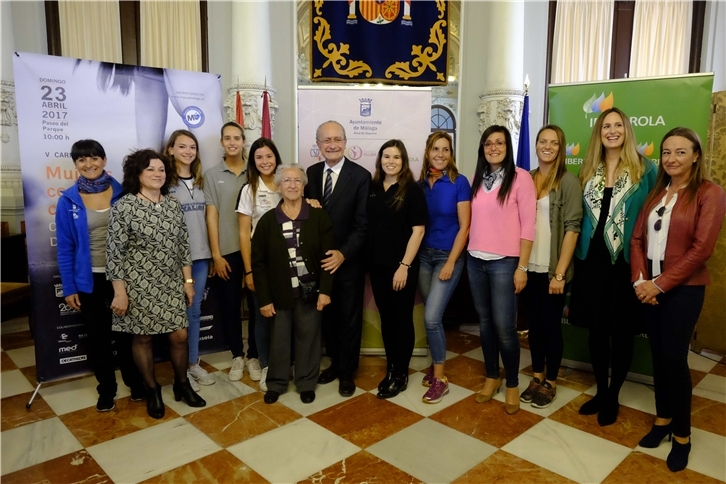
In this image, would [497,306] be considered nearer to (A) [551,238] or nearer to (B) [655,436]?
(A) [551,238]

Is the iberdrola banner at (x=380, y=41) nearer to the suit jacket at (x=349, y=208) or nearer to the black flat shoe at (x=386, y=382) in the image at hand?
the suit jacket at (x=349, y=208)

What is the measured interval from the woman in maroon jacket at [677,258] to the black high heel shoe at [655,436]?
6 centimetres

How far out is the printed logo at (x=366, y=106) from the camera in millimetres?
3631

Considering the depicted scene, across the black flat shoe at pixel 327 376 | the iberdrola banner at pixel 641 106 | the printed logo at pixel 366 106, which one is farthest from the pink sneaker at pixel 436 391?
the printed logo at pixel 366 106

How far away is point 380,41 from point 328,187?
2638 mm

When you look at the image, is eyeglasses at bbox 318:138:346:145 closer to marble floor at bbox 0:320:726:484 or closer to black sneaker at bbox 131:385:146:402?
marble floor at bbox 0:320:726:484

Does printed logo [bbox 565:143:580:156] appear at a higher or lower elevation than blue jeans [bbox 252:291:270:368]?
higher

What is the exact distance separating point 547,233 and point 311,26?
138 inches

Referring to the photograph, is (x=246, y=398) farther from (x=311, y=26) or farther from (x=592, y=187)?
(x=311, y=26)

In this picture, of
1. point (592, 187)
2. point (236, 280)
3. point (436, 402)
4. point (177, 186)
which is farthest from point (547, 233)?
point (177, 186)

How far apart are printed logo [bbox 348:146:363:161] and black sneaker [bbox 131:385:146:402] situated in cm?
210

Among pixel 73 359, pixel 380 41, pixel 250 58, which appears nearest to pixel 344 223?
pixel 73 359

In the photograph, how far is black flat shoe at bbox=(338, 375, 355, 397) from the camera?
295 cm

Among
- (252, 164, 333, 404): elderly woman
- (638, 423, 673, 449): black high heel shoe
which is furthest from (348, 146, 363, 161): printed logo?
(638, 423, 673, 449): black high heel shoe
